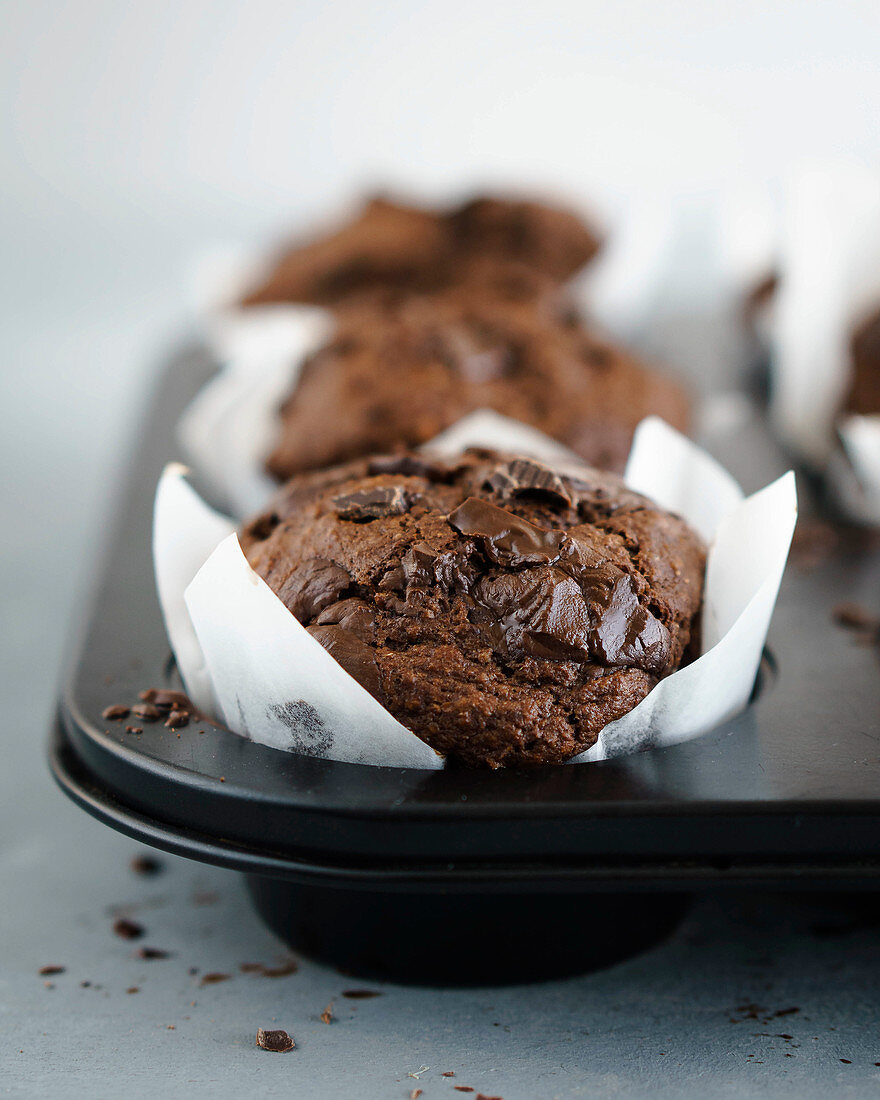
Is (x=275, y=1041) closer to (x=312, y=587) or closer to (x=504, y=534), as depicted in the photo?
(x=312, y=587)

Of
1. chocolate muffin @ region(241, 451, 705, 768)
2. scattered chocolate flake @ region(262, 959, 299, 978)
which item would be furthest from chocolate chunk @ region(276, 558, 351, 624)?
scattered chocolate flake @ region(262, 959, 299, 978)

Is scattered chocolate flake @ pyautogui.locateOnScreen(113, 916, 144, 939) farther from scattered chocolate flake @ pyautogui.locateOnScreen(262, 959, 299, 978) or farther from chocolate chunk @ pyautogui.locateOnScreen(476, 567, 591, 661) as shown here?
chocolate chunk @ pyautogui.locateOnScreen(476, 567, 591, 661)

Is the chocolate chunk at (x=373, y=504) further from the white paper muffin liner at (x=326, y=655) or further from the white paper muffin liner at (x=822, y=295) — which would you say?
the white paper muffin liner at (x=822, y=295)

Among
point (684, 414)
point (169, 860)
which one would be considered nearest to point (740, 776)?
point (169, 860)

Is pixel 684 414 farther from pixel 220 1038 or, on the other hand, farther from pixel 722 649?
pixel 220 1038

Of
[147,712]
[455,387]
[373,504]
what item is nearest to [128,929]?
[147,712]

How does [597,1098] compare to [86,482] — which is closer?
[597,1098]

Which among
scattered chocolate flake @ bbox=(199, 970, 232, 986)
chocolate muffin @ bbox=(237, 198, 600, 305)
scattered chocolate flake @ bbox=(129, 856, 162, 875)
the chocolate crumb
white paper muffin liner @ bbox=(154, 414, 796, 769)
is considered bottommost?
scattered chocolate flake @ bbox=(129, 856, 162, 875)
